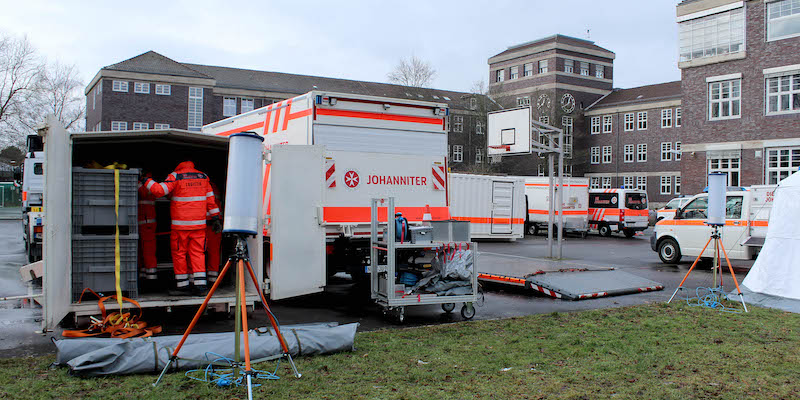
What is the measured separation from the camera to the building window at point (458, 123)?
228ft

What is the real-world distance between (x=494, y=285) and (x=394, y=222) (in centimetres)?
485

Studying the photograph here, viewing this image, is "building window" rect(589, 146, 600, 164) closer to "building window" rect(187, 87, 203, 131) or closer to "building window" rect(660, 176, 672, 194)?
"building window" rect(660, 176, 672, 194)

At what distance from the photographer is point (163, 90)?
5522cm

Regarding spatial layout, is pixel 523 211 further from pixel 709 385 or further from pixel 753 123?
pixel 709 385

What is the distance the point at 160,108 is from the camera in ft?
181

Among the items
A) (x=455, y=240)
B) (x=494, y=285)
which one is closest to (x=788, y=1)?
(x=494, y=285)

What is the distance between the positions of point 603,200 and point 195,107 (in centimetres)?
3974

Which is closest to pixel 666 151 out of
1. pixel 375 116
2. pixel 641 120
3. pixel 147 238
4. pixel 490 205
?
pixel 641 120

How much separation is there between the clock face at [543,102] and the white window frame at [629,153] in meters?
8.73

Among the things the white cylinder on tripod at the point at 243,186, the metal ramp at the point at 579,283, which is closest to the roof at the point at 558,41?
the metal ramp at the point at 579,283

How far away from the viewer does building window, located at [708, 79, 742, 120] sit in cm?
3459

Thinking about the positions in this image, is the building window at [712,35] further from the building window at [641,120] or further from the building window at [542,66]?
the building window at [542,66]

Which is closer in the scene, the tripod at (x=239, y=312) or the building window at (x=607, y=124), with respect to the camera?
the tripod at (x=239, y=312)

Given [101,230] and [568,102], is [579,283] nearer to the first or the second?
[101,230]
